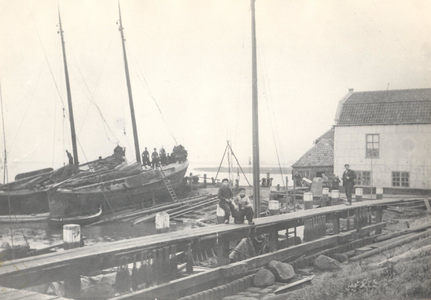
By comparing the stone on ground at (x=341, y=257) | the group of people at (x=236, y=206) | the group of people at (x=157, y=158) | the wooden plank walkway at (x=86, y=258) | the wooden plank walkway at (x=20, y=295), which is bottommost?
the stone on ground at (x=341, y=257)

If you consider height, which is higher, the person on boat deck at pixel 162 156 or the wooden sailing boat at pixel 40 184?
the person on boat deck at pixel 162 156

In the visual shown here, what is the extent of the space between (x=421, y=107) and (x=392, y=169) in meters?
3.33

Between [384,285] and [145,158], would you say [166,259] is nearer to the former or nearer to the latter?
[384,285]

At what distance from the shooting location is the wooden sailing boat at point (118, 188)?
15195mm

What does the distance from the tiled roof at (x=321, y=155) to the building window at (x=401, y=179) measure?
7820mm

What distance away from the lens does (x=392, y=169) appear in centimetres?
1678

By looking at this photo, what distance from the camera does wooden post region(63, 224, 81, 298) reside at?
19.8 ft

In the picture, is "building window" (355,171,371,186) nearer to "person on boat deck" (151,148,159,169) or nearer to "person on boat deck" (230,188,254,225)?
"person on boat deck" (151,148,159,169)

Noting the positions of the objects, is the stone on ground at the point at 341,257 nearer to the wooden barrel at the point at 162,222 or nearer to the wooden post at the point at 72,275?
the wooden barrel at the point at 162,222

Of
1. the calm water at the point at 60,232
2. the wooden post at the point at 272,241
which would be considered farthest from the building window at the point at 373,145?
the wooden post at the point at 272,241

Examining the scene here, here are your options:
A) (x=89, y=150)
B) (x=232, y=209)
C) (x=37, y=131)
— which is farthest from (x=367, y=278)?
(x=89, y=150)

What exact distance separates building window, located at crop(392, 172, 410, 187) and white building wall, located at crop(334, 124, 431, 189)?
0.21m

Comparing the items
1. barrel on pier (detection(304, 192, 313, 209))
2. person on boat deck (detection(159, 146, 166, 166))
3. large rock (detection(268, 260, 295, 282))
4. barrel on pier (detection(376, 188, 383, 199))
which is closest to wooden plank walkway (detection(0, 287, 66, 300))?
large rock (detection(268, 260, 295, 282))

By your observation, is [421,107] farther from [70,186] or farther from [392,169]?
[70,186]
